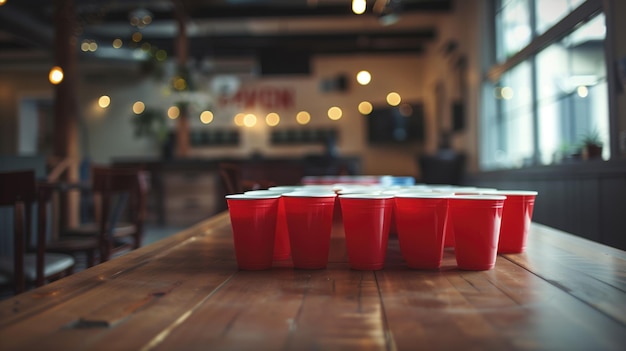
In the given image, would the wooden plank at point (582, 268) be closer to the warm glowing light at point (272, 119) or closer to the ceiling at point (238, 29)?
the ceiling at point (238, 29)

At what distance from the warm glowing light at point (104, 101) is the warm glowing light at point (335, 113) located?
17.7 ft

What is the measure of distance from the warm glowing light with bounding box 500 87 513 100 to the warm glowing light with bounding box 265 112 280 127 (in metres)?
7.14

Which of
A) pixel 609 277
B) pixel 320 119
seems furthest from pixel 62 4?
pixel 320 119

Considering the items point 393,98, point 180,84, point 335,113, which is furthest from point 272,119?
point 180,84

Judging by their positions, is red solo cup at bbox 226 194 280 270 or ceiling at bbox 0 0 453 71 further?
ceiling at bbox 0 0 453 71

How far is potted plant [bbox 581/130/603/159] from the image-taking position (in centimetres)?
352

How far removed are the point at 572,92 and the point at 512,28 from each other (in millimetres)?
1908

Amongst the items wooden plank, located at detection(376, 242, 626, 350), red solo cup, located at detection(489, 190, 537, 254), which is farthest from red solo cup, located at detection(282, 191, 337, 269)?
red solo cup, located at detection(489, 190, 537, 254)

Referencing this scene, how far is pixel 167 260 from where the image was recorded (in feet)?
3.15

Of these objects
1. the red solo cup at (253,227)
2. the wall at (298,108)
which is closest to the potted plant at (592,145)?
the red solo cup at (253,227)

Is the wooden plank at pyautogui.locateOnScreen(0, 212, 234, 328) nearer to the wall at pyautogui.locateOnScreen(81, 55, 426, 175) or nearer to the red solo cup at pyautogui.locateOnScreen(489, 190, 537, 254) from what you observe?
the red solo cup at pyautogui.locateOnScreen(489, 190, 537, 254)

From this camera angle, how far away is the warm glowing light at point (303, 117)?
12.5m

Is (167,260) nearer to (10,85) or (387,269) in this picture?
(387,269)

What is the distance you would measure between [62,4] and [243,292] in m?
5.39
